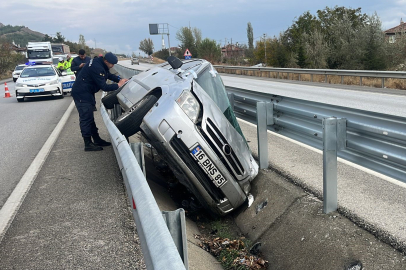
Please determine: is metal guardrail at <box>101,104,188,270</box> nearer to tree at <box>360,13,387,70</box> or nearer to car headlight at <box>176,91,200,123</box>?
car headlight at <box>176,91,200,123</box>

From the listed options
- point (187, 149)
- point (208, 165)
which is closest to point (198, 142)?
point (187, 149)

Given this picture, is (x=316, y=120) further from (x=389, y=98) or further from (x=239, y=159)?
(x=389, y=98)

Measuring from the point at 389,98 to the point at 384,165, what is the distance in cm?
1284

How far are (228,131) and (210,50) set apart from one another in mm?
64845

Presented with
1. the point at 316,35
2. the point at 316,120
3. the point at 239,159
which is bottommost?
the point at 239,159

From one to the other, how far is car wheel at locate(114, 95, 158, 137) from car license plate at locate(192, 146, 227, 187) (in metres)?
1.04

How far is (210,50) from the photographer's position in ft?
224

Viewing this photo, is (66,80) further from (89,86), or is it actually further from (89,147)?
(89,147)

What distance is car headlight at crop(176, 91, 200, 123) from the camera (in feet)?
15.2

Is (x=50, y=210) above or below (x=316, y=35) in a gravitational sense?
below

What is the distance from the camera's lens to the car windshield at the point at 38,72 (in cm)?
1951

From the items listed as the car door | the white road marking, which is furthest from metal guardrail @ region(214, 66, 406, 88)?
the white road marking

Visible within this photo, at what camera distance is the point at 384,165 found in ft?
11.5

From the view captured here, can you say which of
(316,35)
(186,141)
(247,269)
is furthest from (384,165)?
(316,35)
